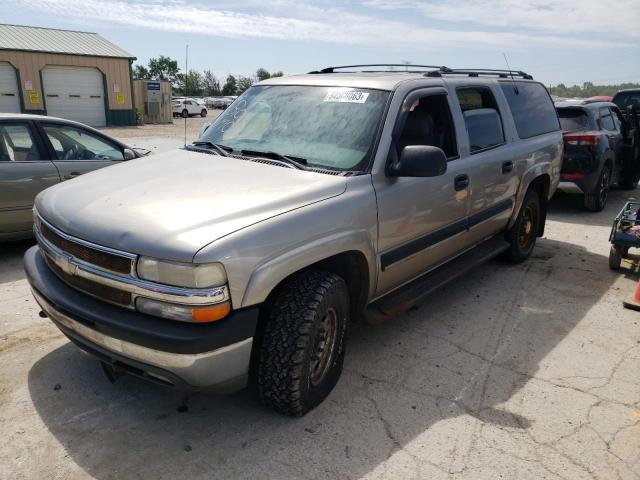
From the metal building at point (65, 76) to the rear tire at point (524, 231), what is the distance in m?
25.3

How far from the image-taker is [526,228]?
598cm

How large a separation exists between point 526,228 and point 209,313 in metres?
4.55

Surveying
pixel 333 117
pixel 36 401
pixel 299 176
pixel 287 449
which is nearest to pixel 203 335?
pixel 287 449

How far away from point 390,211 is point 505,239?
264 cm

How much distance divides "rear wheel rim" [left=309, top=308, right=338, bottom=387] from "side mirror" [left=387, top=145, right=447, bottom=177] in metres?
0.96

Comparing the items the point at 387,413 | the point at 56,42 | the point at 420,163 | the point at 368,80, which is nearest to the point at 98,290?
the point at 387,413

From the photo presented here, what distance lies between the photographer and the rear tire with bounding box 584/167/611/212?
841 centimetres

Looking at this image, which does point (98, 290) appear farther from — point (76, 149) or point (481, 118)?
point (76, 149)

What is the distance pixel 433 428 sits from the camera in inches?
118

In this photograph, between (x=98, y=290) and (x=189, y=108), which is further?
(x=189, y=108)

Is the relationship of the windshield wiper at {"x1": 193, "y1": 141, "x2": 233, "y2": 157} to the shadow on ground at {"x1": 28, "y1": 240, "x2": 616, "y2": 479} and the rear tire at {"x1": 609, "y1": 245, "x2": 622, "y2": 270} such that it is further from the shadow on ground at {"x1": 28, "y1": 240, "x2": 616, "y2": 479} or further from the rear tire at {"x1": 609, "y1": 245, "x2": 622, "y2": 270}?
the rear tire at {"x1": 609, "y1": 245, "x2": 622, "y2": 270}

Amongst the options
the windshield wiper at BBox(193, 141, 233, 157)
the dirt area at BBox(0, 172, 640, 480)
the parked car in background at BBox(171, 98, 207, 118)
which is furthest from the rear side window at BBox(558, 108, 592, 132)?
the parked car in background at BBox(171, 98, 207, 118)

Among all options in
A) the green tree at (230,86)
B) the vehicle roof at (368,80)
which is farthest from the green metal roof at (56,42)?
the green tree at (230,86)

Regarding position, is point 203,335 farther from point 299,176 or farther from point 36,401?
point 36,401
